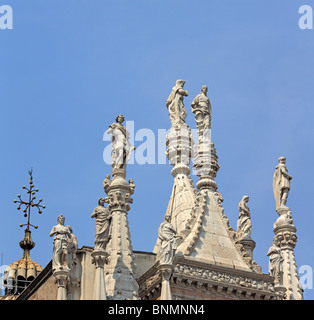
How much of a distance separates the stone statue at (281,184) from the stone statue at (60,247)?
12.3 metres

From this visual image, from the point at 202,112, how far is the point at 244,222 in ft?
18.0

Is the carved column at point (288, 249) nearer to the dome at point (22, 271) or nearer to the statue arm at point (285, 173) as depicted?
the statue arm at point (285, 173)

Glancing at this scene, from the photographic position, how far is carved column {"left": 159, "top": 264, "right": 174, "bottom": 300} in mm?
61625

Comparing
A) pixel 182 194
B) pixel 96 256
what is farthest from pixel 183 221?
pixel 96 256

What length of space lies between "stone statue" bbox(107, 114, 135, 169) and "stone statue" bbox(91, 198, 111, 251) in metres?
2.90

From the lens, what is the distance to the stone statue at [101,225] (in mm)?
61906

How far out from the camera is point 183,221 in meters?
67.9

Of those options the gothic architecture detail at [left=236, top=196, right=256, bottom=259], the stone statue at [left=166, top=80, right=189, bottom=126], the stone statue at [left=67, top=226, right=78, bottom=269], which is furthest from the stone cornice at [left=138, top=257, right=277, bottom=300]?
the stone statue at [left=166, top=80, right=189, bottom=126]

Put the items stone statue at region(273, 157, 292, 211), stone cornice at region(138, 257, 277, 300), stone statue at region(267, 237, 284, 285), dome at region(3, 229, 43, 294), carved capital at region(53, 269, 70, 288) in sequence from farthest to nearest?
1. dome at region(3, 229, 43, 294)
2. stone statue at region(273, 157, 292, 211)
3. stone statue at region(267, 237, 284, 285)
4. stone cornice at region(138, 257, 277, 300)
5. carved capital at region(53, 269, 70, 288)

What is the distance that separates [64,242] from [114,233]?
2546 mm

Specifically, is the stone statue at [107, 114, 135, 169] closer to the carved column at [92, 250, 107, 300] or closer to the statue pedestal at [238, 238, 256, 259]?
the carved column at [92, 250, 107, 300]
